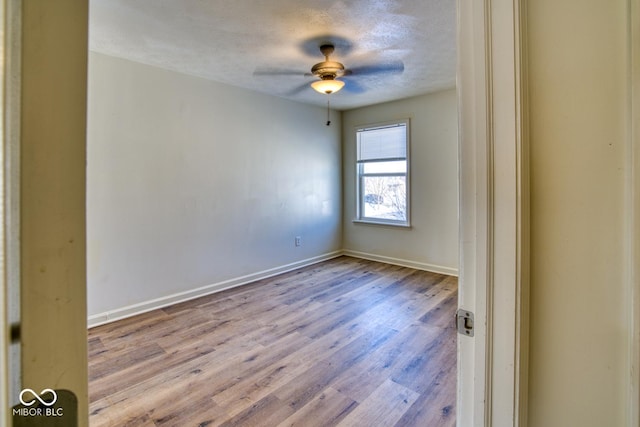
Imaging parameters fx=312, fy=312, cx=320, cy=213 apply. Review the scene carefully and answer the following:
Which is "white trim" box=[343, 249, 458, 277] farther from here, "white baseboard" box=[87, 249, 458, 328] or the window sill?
the window sill

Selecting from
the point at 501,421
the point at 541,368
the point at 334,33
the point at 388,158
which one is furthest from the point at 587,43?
the point at 388,158

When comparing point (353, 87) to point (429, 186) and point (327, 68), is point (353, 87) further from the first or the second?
point (429, 186)

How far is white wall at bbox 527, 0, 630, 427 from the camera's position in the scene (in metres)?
0.66

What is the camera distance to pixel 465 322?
82 cm

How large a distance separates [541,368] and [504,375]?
9 centimetres

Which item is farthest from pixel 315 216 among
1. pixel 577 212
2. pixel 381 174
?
pixel 577 212

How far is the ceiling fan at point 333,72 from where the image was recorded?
9.50 feet

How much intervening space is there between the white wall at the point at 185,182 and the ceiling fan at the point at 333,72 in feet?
2.43

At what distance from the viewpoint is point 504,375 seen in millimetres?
761

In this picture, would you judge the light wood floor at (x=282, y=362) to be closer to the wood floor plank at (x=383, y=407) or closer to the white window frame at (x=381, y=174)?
the wood floor plank at (x=383, y=407)

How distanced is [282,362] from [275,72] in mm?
2829

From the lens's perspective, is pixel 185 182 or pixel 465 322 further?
pixel 185 182

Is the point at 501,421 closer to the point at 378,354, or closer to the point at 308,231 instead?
the point at 378,354

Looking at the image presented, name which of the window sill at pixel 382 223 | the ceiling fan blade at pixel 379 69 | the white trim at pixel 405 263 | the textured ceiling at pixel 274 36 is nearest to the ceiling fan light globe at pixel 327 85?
the textured ceiling at pixel 274 36
